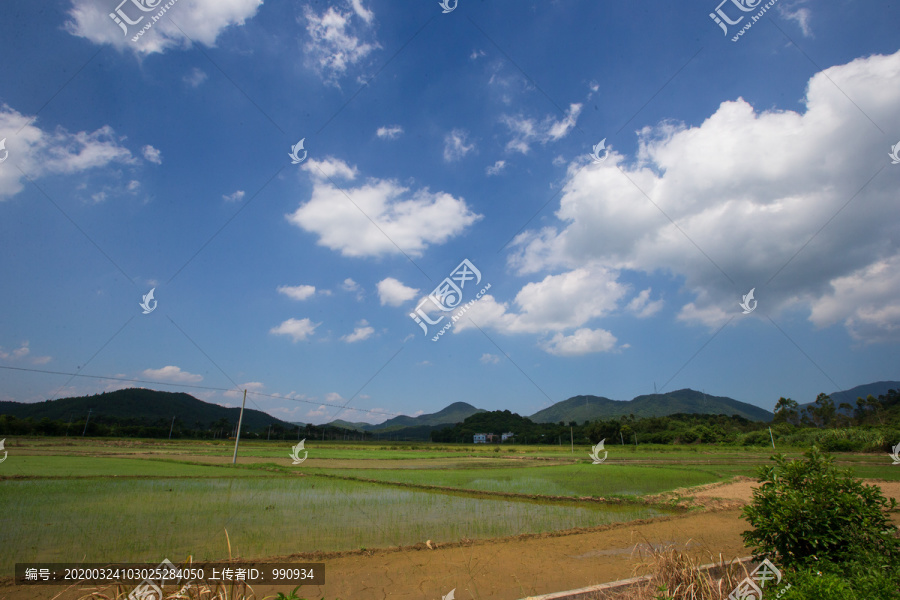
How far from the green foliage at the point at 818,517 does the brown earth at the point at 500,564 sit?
0.98m

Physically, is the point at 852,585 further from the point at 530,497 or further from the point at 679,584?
the point at 530,497

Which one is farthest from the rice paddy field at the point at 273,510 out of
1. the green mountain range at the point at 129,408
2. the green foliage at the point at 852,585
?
the green mountain range at the point at 129,408

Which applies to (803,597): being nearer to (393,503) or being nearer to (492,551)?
(492,551)

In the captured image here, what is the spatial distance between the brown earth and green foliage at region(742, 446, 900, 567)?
0.98 meters

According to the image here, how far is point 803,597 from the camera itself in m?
3.67

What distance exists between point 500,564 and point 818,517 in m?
6.28

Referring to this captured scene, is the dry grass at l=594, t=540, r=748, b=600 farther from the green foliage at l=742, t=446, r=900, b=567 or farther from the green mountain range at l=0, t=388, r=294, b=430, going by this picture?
the green mountain range at l=0, t=388, r=294, b=430

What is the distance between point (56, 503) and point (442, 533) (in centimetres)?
1306

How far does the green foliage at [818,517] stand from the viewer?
452cm

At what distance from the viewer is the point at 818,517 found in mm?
4684

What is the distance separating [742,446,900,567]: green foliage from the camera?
4523mm
